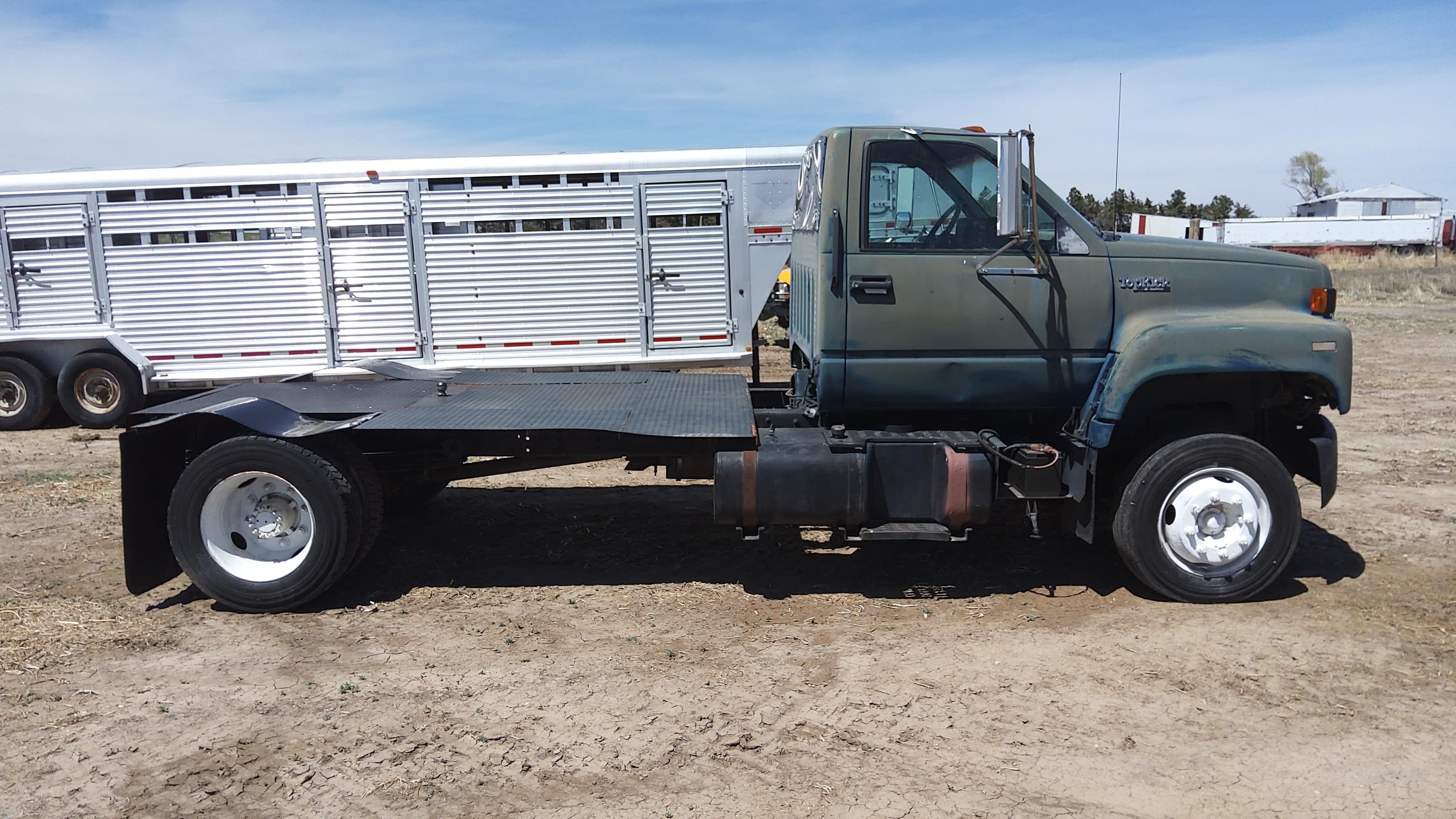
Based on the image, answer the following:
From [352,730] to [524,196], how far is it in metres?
7.91

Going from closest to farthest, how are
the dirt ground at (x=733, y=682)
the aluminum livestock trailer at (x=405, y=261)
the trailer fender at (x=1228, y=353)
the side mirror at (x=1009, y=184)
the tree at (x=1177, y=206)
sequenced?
the dirt ground at (x=733, y=682), the side mirror at (x=1009, y=184), the trailer fender at (x=1228, y=353), the aluminum livestock trailer at (x=405, y=261), the tree at (x=1177, y=206)

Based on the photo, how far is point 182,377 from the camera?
11.2 metres

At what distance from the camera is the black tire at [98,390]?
37.5ft

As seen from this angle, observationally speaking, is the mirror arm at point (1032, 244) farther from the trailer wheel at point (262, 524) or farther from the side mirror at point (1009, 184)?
the trailer wheel at point (262, 524)

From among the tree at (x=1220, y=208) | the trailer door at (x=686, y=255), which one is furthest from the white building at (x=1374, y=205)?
the trailer door at (x=686, y=255)

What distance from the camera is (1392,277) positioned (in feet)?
100

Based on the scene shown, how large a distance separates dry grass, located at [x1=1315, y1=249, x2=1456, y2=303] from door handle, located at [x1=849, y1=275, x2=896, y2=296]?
2124 centimetres

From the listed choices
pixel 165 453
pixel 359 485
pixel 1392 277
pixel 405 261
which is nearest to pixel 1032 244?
pixel 359 485

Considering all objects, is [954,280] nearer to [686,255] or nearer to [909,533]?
[909,533]

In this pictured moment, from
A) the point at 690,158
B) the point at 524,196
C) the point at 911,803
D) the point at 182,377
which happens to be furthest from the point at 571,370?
the point at 911,803

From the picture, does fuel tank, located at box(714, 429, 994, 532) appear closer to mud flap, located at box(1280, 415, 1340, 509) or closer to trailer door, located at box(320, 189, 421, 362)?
mud flap, located at box(1280, 415, 1340, 509)

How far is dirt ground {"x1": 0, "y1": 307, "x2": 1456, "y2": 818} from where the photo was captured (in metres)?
3.46

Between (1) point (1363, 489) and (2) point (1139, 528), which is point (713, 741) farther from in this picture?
(1) point (1363, 489)

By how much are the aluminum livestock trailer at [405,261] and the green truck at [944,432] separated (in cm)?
566
